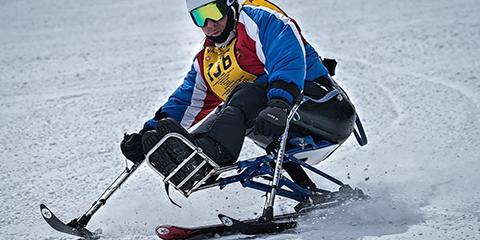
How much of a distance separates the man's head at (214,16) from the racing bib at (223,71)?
96 millimetres

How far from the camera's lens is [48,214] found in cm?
435

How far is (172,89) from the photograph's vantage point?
859 cm

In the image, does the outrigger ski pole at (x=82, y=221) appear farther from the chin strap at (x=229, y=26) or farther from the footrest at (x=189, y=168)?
the chin strap at (x=229, y=26)

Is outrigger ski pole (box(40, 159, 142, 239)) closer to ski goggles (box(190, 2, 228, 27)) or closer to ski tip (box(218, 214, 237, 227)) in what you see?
ski tip (box(218, 214, 237, 227))

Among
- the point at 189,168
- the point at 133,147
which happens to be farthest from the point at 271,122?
the point at 133,147

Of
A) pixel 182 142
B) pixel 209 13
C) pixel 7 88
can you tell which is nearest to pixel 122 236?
pixel 182 142

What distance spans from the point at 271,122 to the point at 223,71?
2.92 feet

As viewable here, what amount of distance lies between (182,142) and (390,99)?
4.13 m

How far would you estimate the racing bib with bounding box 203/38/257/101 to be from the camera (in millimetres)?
4664

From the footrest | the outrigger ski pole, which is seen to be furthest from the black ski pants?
the outrigger ski pole

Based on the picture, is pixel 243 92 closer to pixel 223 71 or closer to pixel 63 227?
pixel 223 71

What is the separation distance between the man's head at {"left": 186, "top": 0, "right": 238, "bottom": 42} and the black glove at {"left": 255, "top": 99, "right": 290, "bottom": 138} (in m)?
0.81

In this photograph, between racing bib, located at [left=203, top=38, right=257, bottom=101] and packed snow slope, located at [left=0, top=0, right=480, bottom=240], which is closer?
racing bib, located at [left=203, top=38, right=257, bottom=101]

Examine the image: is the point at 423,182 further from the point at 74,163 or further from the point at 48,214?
the point at 74,163
